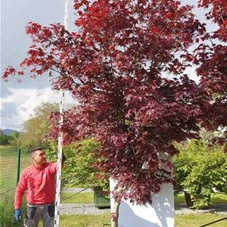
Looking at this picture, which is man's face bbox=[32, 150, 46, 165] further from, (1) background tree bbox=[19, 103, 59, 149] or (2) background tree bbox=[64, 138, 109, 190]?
(1) background tree bbox=[19, 103, 59, 149]

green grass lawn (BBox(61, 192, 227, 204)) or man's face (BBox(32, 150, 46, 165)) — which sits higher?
man's face (BBox(32, 150, 46, 165))

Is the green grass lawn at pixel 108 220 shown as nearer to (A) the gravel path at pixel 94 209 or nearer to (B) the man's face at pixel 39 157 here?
(A) the gravel path at pixel 94 209

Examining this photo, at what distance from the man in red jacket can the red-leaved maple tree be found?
0.60 meters

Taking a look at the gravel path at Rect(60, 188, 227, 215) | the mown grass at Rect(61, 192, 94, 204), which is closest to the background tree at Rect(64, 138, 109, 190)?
the gravel path at Rect(60, 188, 227, 215)

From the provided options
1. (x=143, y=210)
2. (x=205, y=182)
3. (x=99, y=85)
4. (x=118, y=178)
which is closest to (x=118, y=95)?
(x=99, y=85)

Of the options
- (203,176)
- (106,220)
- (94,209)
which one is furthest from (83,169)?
(203,176)

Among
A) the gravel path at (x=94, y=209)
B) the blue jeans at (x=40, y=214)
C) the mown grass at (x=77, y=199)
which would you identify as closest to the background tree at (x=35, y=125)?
the mown grass at (x=77, y=199)

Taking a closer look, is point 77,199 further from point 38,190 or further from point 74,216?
point 38,190

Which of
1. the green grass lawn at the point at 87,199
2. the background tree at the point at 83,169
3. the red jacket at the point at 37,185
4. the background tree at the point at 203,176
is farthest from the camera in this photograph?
the green grass lawn at the point at 87,199

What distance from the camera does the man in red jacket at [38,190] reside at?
16.0ft

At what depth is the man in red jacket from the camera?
16.0 ft

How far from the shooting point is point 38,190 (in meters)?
4.88

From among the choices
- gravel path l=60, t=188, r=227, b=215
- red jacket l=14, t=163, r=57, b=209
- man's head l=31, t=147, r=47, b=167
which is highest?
man's head l=31, t=147, r=47, b=167

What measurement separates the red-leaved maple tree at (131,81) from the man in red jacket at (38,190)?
0.60 meters
